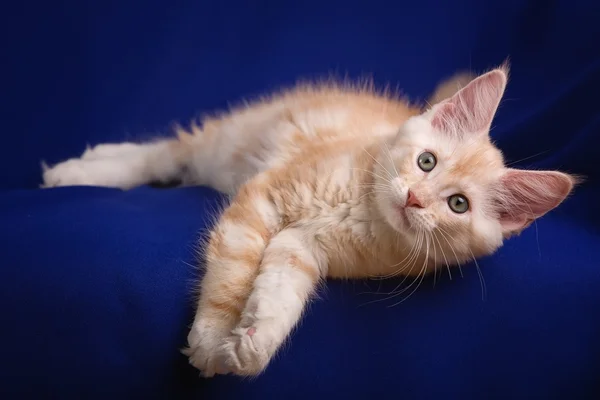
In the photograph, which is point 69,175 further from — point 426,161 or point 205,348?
point 426,161

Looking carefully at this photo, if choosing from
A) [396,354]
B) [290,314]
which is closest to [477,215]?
[396,354]

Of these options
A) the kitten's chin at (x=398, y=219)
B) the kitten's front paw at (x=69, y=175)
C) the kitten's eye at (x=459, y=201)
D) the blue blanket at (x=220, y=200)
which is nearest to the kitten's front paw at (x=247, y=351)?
the blue blanket at (x=220, y=200)

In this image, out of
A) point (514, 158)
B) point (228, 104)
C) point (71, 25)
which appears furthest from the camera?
point (228, 104)

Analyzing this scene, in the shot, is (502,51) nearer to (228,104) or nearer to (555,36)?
(555,36)

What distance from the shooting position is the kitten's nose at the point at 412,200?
1.10 meters

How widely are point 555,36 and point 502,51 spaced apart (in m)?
0.19

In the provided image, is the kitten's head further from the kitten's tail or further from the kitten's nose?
the kitten's tail

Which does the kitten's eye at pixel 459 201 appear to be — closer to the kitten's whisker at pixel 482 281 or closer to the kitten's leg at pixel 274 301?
the kitten's whisker at pixel 482 281

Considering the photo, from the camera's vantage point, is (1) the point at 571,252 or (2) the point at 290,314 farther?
(1) the point at 571,252

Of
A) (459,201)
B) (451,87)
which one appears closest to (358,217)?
(459,201)

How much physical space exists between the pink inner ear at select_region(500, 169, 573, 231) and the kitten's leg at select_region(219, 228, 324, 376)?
0.43 metres

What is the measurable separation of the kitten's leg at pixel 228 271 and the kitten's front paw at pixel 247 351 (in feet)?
0.10

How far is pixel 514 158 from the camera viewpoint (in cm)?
174

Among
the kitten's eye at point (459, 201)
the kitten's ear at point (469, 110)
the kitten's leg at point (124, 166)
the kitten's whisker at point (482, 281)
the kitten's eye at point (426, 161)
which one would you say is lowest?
the kitten's whisker at point (482, 281)
